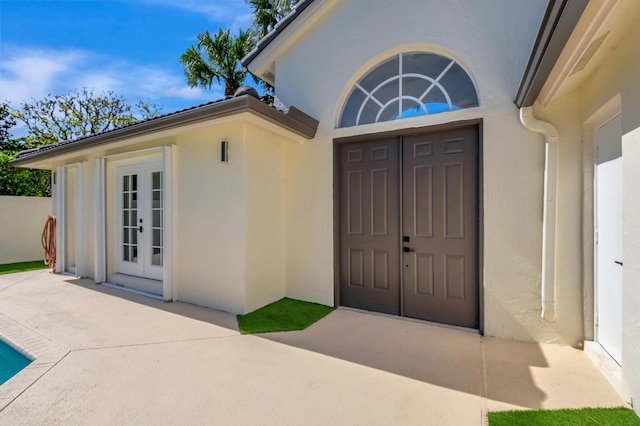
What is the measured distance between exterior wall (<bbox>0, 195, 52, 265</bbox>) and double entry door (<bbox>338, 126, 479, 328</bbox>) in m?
12.7

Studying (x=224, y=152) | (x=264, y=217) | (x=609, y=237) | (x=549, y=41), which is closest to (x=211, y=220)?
(x=264, y=217)

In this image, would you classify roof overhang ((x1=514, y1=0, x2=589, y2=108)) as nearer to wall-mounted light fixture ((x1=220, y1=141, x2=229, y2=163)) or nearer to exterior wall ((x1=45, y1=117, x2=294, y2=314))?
exterior wall ((x1=45, y1=117, x2=294, y2=314))

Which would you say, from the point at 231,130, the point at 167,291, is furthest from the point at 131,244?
the point at 231,130

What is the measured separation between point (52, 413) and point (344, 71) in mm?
6348

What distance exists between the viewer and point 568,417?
2.70 meters

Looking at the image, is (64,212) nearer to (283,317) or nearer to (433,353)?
(283,317)

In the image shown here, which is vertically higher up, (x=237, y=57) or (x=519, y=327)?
(x=237, y=57)

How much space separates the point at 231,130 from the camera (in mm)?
5520

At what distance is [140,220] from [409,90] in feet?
21.4

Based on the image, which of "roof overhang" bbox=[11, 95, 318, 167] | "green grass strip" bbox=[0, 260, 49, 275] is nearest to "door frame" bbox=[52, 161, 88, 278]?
"green grass strip" bbox=[0, 260, 49, 275]

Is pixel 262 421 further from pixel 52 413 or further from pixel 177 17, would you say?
pixel 177 17

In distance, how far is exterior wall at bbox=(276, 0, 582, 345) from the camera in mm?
4375

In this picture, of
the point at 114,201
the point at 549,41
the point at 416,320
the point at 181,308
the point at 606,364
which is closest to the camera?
the point at 549,41

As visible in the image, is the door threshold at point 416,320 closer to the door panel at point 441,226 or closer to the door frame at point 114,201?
the door panel at point 441,226
